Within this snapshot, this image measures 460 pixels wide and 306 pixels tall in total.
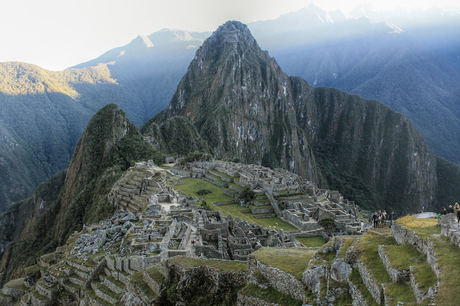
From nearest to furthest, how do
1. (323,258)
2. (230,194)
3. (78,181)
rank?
1. (323,258)
2. (230,194)
3. (78,181)

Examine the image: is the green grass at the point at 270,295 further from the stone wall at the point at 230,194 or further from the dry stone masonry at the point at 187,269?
the stone wall at the point at 230,194

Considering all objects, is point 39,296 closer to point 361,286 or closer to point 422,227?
point 361,286

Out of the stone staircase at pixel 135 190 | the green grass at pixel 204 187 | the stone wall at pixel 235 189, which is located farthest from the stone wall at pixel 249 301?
the stone wall at pixel 235 189

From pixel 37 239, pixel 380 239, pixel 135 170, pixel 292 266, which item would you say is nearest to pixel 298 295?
pixel 292 266

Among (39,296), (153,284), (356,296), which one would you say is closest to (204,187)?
(39,296)

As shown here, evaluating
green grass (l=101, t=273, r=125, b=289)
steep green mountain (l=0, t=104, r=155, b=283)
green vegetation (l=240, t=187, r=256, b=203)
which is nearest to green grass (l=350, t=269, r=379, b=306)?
green grass (l=101, t=273, r=125, b=289)

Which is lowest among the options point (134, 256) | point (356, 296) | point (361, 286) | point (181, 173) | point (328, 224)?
point (328, 224)

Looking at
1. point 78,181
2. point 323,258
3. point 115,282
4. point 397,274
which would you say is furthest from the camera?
point 78,181
